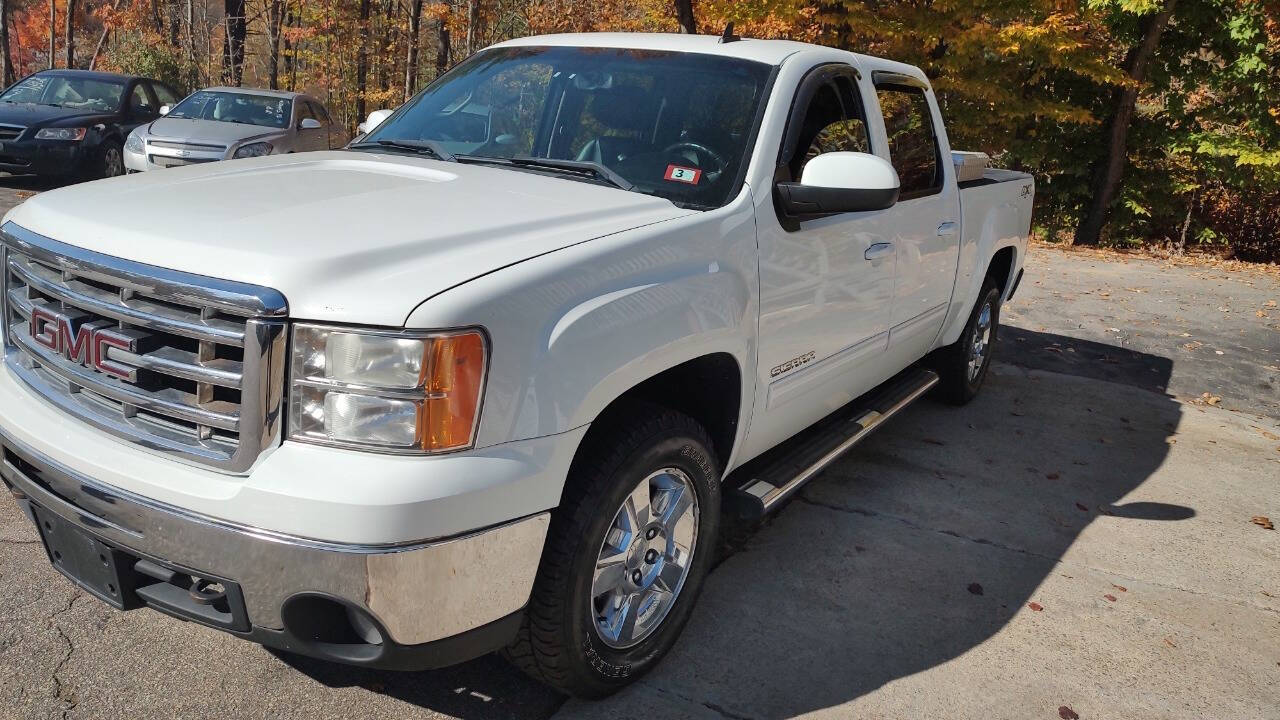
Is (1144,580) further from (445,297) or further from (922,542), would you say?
(445,297)

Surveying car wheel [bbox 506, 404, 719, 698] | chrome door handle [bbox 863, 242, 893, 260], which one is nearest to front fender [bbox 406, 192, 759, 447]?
car wheel [bbox 506, 404, 719, 698]

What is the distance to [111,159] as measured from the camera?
14070 mm

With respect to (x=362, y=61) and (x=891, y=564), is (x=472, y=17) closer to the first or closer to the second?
(x=362, y=61)

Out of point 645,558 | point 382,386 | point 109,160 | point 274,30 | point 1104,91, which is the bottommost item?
point 109,160

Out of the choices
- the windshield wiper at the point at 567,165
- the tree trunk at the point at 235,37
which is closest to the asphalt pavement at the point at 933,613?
the windshield wiper at the point at 567,165

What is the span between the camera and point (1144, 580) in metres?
4.24

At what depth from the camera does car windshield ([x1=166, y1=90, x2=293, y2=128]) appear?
13.6 m

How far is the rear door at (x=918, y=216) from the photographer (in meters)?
4.57

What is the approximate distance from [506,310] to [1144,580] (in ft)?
10.5

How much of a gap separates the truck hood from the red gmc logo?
7.5 inches

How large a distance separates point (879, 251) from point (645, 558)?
1799 millimetres

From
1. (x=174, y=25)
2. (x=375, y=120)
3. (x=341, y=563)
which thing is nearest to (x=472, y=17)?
(x=174, y=25)

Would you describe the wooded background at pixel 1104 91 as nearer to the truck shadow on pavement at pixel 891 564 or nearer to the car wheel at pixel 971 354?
the car wheel at pixel 971 354

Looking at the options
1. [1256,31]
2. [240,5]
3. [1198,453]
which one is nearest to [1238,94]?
[1256,31]
